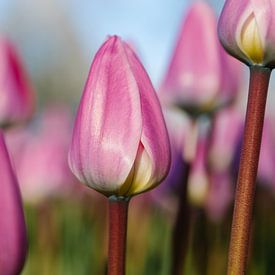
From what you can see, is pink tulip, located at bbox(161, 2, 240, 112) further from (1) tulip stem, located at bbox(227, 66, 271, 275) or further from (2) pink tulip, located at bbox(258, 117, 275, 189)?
(1) tulip stem, located at bbox(227, 66, 271, 275)

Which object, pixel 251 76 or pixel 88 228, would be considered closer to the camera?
pixel 251 76

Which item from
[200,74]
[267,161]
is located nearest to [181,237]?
[200,74]

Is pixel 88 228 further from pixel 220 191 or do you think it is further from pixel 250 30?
pixel 250 30

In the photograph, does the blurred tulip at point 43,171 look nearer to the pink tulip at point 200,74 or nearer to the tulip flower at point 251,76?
the pink tulip at point 200,74

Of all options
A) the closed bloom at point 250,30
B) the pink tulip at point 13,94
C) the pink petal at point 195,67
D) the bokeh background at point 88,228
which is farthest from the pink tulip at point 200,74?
the closed bloom at point 250,30

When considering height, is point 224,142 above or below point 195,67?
below

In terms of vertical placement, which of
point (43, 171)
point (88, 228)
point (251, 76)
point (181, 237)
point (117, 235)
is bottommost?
point (88, 228)

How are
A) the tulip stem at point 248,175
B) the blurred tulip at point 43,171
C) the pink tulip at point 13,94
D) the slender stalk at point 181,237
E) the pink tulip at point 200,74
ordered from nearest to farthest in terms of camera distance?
the tulip stem at point 248,175 → the slender stalk at point 181,237 → the pink tulip at point 200,74 → the pink tulip at point 13,94 → the blurred tulip at point 43,171
